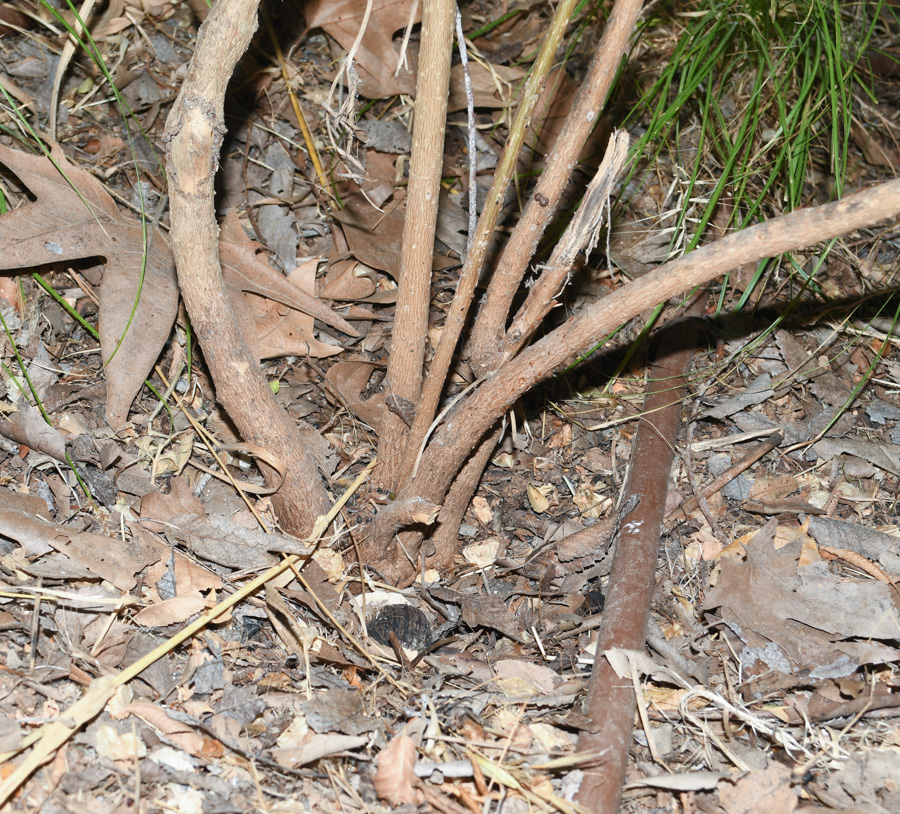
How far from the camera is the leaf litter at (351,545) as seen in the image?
→ 1.66 meters

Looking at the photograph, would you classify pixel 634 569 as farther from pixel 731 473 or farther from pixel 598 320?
pixel 598 320

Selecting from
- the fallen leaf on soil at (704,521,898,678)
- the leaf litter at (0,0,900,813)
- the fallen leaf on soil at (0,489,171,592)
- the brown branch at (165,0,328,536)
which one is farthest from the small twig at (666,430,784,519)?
the fallen leaf on soil at (0,489,171,592)

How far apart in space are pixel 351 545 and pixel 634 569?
30.5 inches

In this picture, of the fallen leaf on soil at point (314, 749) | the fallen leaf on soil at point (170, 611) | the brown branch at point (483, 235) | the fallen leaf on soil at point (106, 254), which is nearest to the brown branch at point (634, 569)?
the fallen leaf on soil at point (314, 749)

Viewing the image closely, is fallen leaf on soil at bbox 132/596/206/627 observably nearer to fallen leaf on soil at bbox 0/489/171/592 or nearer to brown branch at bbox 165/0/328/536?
fallen leaf on soil at bbox 0/489/171/592

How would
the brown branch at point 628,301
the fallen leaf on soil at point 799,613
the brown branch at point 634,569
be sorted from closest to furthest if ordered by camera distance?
the brown branch at point 628,301
the brown branch at point 634,569
the fallen leaf on soil at point 799,613

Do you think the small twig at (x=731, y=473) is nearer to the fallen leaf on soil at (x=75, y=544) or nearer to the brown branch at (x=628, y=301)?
the brown branch at (x=628, y=301)

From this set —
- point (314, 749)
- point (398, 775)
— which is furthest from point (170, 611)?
point (398, 775)

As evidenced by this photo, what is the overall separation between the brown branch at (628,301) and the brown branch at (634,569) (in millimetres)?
541

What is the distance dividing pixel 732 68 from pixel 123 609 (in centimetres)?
253

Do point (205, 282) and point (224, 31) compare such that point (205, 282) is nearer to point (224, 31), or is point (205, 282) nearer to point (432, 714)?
point (224, 31)

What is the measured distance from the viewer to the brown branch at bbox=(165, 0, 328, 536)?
1523 millimetres

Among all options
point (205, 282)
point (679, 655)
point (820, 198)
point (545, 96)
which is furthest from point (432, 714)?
point (820, 198)

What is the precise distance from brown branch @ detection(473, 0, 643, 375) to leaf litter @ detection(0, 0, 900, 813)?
522 millimetres
